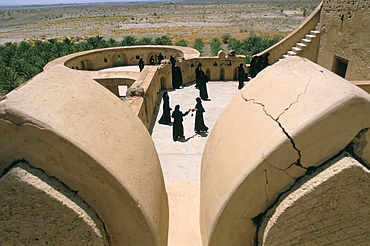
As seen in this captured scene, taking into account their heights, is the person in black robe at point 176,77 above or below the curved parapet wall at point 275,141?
below

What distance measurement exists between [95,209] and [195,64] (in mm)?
11537

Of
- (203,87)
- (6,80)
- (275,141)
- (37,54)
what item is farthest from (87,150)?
(37,54)

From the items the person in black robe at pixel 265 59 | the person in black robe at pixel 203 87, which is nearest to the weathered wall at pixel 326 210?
the person in black robe at pixel 203 87

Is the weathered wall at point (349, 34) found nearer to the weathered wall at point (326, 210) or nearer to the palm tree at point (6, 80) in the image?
the weathered wall at point (326, 210)

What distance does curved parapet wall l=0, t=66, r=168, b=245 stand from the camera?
2.12 meters

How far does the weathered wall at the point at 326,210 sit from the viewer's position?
2.20 m

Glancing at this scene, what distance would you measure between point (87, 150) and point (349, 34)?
9438 mm

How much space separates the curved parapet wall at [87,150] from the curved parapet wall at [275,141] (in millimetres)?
699

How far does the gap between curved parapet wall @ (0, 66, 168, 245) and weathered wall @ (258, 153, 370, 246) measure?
3.82 ft

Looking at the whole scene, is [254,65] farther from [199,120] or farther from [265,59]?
[199,120]

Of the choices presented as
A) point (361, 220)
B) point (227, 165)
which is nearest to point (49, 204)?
point (227, 165)

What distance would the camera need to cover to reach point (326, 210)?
7.47ft

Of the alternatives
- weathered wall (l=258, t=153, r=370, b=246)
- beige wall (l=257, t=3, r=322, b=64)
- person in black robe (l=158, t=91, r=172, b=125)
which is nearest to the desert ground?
beige wall (l=257, t=3, r=322, b=64)

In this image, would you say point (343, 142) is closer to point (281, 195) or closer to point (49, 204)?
point (281, 195)
